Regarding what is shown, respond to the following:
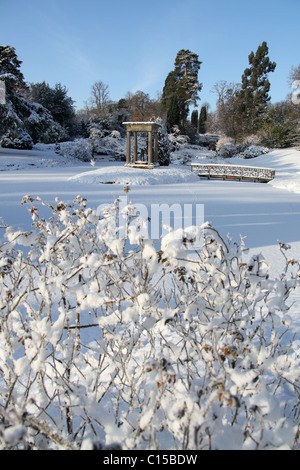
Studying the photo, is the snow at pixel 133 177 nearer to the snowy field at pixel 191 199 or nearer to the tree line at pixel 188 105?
the snowy field at pixel 191 199

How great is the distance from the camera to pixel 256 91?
1315 inches

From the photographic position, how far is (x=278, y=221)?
6.75 metres

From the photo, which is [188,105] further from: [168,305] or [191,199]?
[168,305]

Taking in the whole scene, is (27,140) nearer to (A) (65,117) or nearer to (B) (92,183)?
(A) (65,117)

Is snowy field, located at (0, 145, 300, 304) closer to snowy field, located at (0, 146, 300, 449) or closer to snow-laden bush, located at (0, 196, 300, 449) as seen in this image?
snowy field, located at (0, 146, 300, 449)

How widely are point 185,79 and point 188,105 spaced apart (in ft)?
12.8

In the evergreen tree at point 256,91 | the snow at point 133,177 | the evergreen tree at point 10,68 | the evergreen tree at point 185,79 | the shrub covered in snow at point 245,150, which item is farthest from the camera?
the evergreen tree at point 185,79

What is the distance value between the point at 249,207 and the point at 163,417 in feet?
24.8

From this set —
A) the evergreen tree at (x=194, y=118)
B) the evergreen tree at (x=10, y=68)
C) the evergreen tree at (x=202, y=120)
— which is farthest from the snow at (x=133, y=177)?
the evergreen tree at (x=202, y=120)

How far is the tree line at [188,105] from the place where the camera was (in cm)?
2307

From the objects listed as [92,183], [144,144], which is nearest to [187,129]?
[144,144]

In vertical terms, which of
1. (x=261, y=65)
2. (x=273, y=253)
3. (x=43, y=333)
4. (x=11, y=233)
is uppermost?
(x=261, y=65)

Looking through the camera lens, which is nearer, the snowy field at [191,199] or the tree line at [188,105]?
the snowy field at [191,199]

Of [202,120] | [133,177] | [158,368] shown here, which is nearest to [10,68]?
[133,177]
